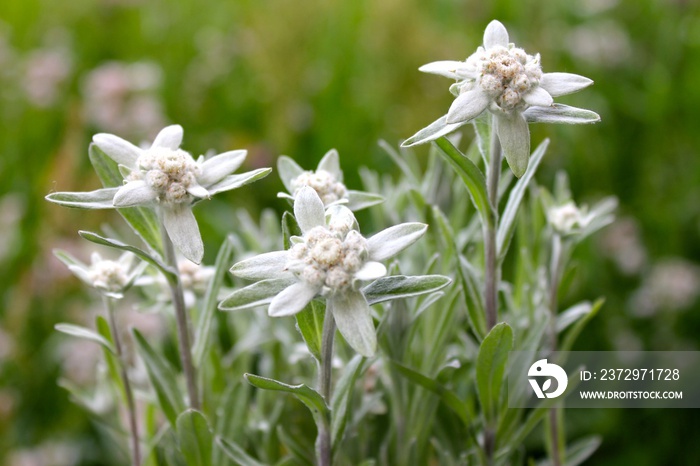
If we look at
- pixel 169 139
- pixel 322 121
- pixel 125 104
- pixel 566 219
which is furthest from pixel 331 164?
pixel 322 121

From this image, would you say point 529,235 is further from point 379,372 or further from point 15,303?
point 15,303

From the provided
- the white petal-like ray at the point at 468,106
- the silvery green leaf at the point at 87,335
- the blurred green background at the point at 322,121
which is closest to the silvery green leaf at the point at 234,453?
the silvery green leaf at the point at 87,335

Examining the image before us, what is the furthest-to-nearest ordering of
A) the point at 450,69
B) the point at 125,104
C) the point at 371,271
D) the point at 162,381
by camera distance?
1. the point at 125,104
2. the point at 162,381
3. the point at 450,69
4. the point at 371,271

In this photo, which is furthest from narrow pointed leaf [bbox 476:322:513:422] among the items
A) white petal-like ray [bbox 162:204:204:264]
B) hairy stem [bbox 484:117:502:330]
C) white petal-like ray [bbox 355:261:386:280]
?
white petal-like ray [bbox 162:204:204:264]

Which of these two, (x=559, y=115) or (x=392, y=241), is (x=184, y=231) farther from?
(x=559, y=115)

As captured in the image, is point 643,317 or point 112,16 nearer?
point 643,317

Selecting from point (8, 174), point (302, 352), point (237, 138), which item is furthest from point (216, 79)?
point (302, 352)
